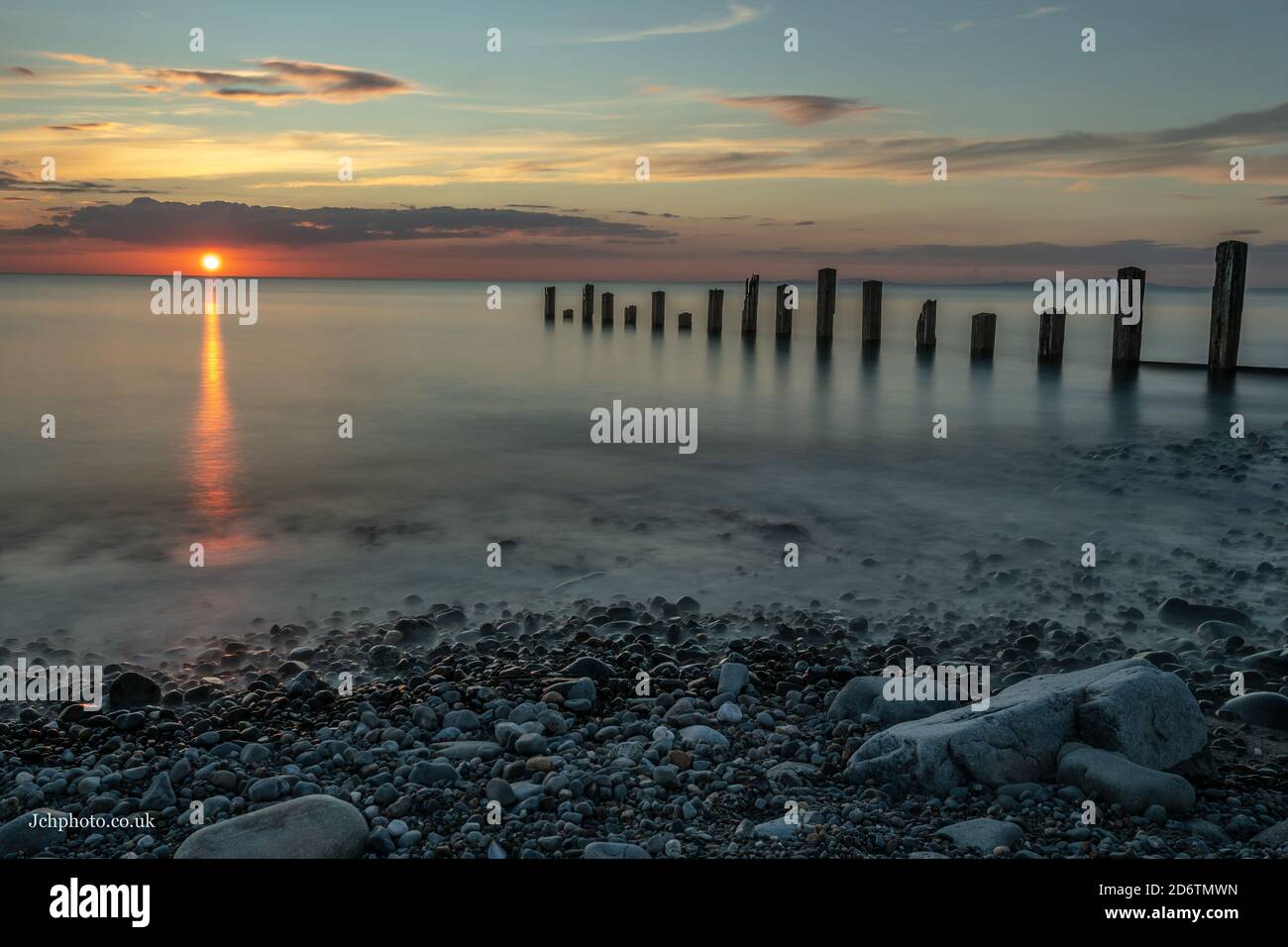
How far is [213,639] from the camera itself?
6.98 m

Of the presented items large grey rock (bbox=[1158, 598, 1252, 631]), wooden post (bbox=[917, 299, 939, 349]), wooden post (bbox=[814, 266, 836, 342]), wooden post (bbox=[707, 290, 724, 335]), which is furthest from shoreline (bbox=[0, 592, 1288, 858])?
wooden post (bbox=[707, 290, 724, 335])

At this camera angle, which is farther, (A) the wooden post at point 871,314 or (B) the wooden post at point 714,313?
(B) the wooden post at point 714,313

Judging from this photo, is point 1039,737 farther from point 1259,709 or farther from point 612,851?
point 612,851

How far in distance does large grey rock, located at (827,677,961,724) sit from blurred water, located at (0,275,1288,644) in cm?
234

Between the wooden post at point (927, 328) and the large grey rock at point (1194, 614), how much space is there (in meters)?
21.4

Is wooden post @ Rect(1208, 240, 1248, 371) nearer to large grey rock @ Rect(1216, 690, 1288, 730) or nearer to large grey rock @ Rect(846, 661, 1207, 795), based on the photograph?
large grey rock @ Rect(1216, 690, 1288, 730)

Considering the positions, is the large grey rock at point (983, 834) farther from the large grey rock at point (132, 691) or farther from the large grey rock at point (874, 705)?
the large grey rock at point (132, 691)

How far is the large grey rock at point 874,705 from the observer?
5.21 metres

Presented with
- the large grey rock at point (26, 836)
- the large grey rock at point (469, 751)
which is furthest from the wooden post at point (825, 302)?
the large grey rock at point (26, 836)

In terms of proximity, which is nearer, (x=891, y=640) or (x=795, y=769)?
(x=795, y=769)

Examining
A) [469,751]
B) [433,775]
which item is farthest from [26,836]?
[469,751]
